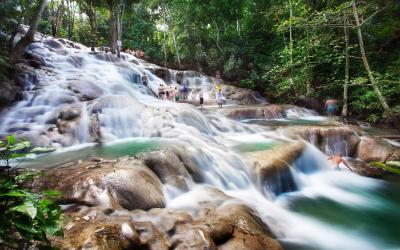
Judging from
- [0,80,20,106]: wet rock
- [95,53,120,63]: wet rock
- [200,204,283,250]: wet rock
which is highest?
Result: [95,53,120,63]: wet rock

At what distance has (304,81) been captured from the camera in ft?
59.0

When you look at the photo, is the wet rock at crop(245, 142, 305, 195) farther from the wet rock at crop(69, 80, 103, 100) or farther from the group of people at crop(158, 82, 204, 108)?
the group of people at crop(158, 82, 204, 108)

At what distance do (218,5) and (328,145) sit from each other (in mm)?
15898

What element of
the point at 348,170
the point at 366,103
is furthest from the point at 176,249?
the point at 366,103

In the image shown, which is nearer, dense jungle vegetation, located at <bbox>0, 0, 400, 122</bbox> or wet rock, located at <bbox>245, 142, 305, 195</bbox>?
wet rock, located at <bbox>245, 142, 305, 195</bbox>

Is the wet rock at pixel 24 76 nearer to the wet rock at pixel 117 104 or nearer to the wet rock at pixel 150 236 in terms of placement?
the wet rock at pixel 117 104

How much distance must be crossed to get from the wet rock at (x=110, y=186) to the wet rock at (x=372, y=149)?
26.1 ft

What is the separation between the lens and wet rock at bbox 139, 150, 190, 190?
6250 mm

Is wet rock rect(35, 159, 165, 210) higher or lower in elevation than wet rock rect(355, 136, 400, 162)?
higher

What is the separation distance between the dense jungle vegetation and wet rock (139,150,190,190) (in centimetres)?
759

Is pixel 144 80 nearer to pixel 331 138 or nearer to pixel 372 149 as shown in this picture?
pixel 331 138

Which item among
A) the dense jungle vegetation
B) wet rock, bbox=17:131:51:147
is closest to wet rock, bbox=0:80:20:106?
the dense jungle vegetation

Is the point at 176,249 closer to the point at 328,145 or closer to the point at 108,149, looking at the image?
the point at 108,149

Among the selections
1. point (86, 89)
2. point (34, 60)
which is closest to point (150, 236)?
point (86, 89)
